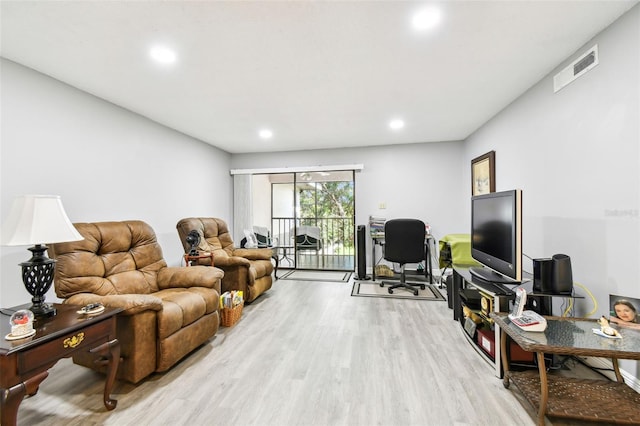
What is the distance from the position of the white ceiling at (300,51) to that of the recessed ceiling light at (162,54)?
0.17ft

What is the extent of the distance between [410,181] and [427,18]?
10.9ft

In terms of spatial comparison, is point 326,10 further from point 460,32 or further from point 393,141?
point 393,141

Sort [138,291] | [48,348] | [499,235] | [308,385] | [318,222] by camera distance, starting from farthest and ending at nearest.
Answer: [318,222] < [138,291] < [499,235] < [308,385] < [48,348]

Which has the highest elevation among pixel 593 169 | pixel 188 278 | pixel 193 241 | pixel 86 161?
pixel 86 161

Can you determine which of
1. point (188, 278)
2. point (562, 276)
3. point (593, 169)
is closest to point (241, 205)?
point (188, 278)

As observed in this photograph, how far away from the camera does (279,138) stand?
428cm

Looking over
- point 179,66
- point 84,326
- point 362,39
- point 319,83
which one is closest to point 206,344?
point 84,326

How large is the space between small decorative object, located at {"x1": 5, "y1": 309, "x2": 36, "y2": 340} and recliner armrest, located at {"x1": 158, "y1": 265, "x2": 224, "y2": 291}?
116cm

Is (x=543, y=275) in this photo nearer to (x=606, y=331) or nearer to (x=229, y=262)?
(x=606, y=331)

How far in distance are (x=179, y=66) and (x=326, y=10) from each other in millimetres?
1353

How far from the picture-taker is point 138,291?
7.40 ft

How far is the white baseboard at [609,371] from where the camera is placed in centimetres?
162

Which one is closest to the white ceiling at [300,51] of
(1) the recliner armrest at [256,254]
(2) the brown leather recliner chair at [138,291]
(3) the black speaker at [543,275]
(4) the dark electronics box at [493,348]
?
(2) the brown leather recliner chair at [138,291]

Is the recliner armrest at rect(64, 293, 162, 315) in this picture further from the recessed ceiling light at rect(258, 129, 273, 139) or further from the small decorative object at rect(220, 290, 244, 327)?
the recessed ceiling light at rect(258, 129, 273, 139)
